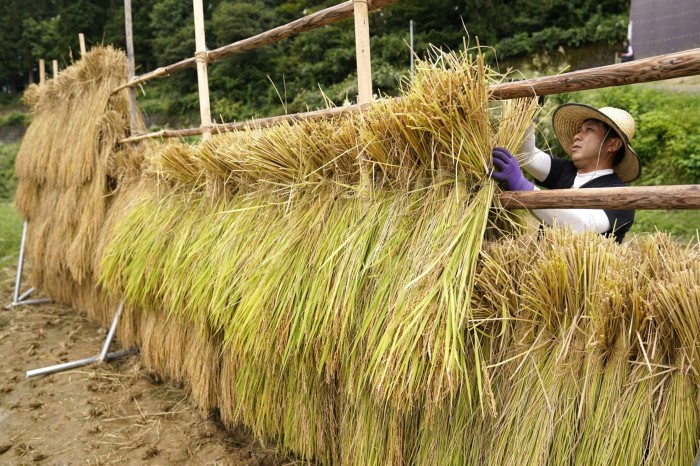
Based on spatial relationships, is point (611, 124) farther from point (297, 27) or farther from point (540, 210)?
point (297, 27)

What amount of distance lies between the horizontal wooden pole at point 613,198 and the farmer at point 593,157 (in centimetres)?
30

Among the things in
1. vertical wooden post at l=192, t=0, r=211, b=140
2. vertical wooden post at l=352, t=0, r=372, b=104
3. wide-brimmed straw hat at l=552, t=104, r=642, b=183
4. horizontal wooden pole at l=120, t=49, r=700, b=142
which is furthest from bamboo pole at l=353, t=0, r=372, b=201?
vertical wooden post at l=192, t=0, r=211, b=140

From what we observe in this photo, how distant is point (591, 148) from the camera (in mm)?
1936

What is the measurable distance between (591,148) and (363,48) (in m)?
1.00

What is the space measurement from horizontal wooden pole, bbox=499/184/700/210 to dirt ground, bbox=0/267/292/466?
1.59 meters

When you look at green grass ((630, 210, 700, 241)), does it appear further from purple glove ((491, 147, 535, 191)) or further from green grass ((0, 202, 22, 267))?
green grass ((0, 202, 22, 267))

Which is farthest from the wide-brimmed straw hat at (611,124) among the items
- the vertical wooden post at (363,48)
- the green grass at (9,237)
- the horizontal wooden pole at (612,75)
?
the green grass at (9,237)

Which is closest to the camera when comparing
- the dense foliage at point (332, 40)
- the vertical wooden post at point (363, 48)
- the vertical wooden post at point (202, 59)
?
the vertical wooden post at point (363, 48)

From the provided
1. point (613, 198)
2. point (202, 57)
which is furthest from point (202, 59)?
point (613, 198)

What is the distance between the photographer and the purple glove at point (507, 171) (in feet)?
4.35

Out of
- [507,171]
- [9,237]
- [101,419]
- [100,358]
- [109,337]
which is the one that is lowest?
[101,419]

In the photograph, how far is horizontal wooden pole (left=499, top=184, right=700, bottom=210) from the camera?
105 centimetres

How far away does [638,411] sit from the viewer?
3.46ft

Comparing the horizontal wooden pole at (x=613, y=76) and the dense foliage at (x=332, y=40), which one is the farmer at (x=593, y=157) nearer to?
the horizontal wooden pole at (x=613, y=76)
